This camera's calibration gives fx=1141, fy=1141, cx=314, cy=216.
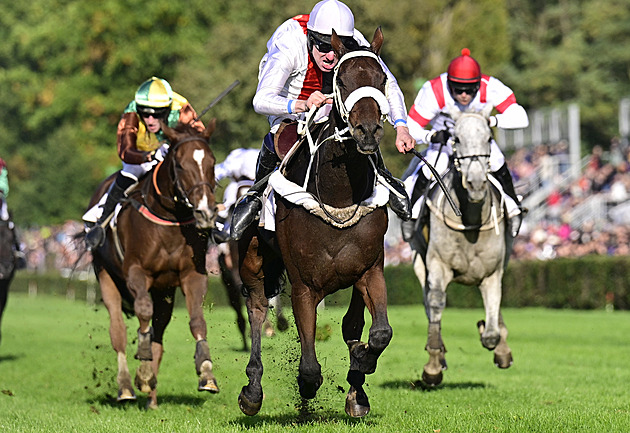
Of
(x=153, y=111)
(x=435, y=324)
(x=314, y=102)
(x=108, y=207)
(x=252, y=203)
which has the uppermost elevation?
(x=153, y=111)

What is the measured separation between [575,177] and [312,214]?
2756 centimetres

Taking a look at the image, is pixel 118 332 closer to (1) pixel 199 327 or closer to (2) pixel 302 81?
(1) pixel 199 327

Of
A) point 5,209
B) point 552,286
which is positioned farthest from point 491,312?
point 552,286

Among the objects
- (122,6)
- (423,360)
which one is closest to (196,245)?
(423,360)

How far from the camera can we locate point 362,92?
21.7 ft

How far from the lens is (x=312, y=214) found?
7254mm

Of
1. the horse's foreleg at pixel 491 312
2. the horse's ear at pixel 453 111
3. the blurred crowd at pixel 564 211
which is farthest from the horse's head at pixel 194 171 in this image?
the blurred crowd at pixel 564 211

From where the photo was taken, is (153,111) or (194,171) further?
(153,111)

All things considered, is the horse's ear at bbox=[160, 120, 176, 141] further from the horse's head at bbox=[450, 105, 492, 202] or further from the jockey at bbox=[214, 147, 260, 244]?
the jockey at bbox=[214, 147, 260, 244]

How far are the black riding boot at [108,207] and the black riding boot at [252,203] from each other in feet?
8.76

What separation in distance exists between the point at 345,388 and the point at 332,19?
439 centimetres

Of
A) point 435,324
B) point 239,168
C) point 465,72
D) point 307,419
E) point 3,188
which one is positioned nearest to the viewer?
point 307,419

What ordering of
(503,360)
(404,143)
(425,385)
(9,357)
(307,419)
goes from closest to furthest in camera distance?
(404,143) → (307,419) → (503,360) → (425,385) → (9,357)

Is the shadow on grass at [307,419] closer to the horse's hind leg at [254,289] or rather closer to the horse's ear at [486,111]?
the horse's hind leg at [254,289]
